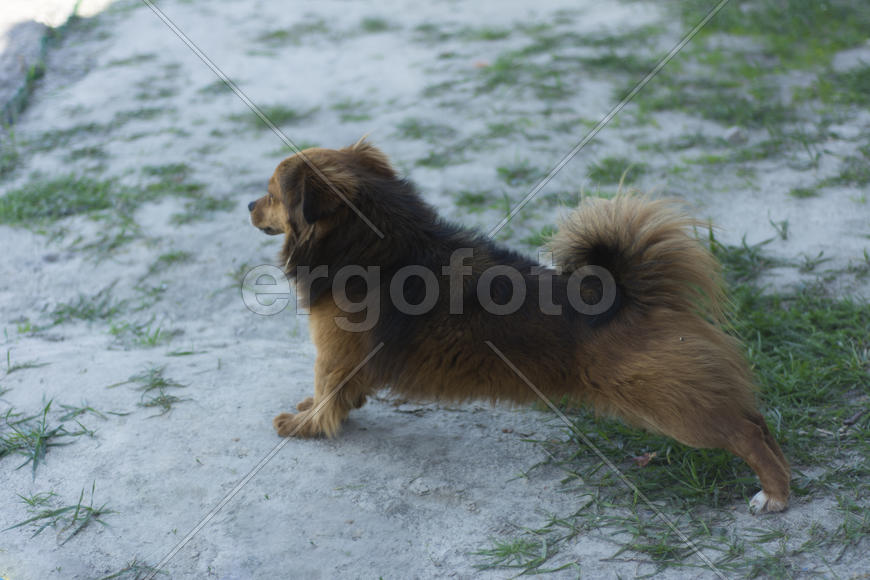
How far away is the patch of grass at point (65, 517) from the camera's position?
2826 millimetres

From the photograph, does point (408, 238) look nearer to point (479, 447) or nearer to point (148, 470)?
point (479, 447)

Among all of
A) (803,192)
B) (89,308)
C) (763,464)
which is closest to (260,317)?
(89,308)

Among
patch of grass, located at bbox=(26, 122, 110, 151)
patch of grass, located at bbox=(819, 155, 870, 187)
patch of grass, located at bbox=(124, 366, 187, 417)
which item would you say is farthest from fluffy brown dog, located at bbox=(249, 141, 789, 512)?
patch of grass, located at bbox=(26, 122, 110, 151)

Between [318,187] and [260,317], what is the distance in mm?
1638

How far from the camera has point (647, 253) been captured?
9.63 ft

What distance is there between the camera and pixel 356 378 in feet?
10.7

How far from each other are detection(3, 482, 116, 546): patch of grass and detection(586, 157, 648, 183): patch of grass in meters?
3.97

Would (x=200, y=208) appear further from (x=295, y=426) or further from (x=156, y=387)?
(x=295, y=426)

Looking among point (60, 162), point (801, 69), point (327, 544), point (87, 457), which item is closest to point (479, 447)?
point (327, 544)

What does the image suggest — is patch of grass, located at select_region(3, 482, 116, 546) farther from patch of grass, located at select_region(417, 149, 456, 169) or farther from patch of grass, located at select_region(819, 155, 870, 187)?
patch of grass, located at select_region(819, 155, 870, 187)

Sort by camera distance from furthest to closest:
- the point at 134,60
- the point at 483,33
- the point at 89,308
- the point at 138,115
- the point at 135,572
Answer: the point at 483,33 < the point at 134,60 < the point at 138,115 < the point at 89,308 < the point at 135,572

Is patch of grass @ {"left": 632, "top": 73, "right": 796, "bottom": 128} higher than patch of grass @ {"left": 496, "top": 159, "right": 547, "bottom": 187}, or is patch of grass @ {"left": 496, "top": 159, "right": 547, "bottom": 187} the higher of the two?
patch of grass @ {"left": 632, "top": 73, "right": 796, "bottom": 128}

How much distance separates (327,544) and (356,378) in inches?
30.0

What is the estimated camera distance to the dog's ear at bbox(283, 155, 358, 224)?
3.06 meters
